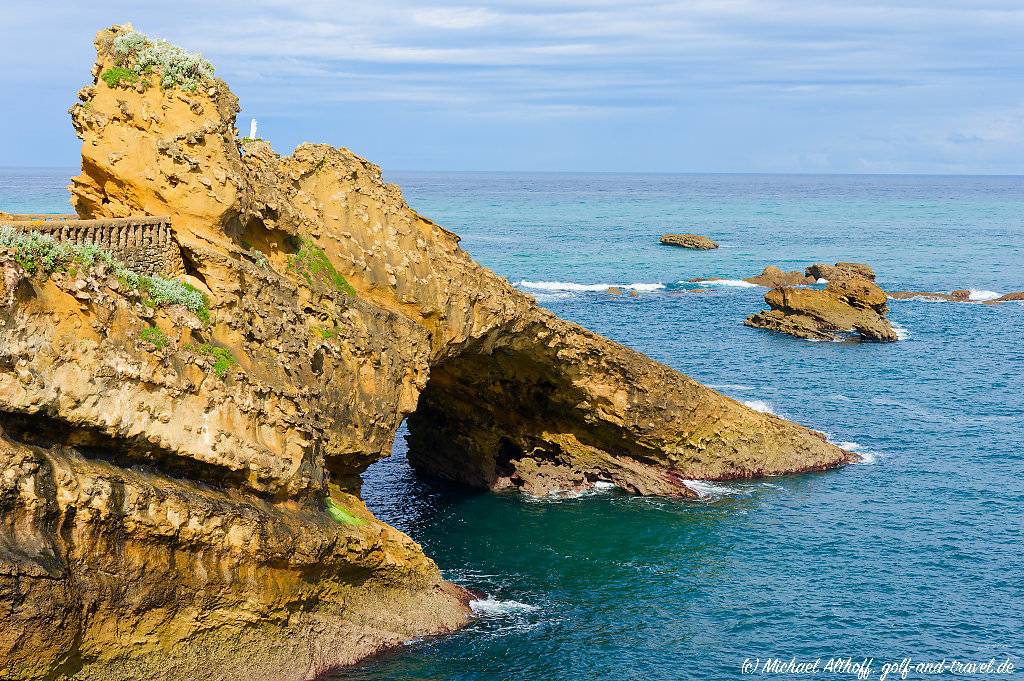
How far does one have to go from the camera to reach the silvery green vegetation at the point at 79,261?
25.6m

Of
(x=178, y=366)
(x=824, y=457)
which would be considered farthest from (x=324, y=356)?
(x=824, y=457)

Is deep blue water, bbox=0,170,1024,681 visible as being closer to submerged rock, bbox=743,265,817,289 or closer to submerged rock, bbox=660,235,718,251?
submerged rock, bbox=743,265,817,289

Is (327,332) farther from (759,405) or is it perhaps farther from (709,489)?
(759,405)

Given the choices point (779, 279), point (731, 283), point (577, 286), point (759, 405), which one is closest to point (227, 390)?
point (759, 405)

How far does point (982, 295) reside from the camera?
111250 millimetres

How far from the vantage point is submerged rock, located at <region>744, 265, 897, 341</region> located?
3408 inches

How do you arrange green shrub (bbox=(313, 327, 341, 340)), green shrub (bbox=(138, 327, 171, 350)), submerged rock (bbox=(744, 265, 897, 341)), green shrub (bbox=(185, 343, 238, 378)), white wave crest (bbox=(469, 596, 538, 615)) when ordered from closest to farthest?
1. green shrub (bbox=(138, 327, 171, 350))
2. green shrub (bbox=(185, 343, 238, 378))
3. green shrub (bbox=(313, 327, 341, 340))
4. white wave crest (bbox=(469, 596, 538, 615))
5. submerged rock (bbox=(744, 265, 897, 341))

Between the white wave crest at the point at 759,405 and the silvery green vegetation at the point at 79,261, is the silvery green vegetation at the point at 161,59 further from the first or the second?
the white wave crest at the point at 759,405

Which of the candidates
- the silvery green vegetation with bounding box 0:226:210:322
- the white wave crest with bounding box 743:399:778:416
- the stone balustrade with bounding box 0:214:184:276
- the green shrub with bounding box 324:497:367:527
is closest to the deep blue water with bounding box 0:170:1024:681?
the white wave crest with bounding box 743:399:778:416

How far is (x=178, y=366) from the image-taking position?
2825 centimetres

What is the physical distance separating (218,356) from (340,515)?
669 centimetres

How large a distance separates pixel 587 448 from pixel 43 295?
30062 mm

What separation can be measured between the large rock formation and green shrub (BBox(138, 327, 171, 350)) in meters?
0.07

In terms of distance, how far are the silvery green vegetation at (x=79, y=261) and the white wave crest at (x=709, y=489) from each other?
2636 cm
